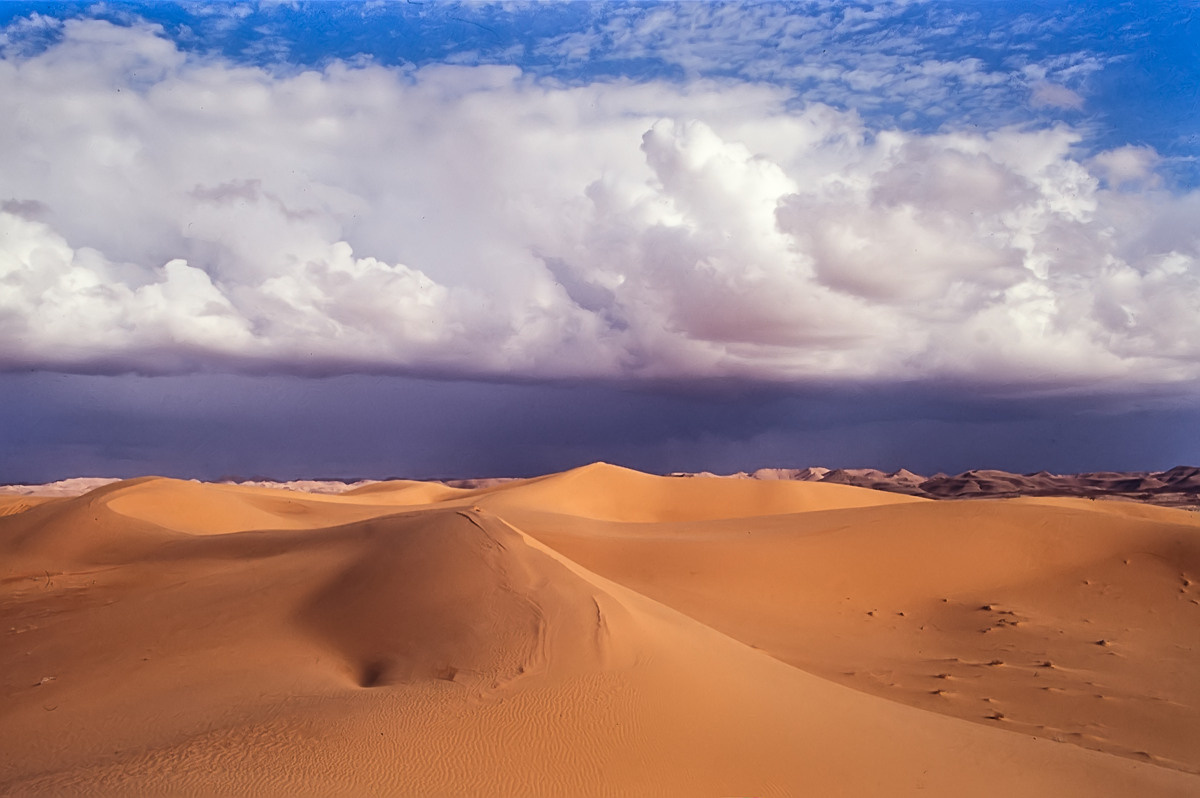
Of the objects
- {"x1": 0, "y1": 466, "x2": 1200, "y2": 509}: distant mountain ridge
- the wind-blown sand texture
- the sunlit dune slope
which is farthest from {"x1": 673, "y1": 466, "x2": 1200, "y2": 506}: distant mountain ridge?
the wind-blown sand texture

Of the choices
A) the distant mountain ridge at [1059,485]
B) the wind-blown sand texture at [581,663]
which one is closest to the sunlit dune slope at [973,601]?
the wind-blown sand texture at [581,663]

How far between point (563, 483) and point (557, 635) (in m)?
26.3

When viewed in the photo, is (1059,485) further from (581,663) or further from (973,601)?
(581,663)

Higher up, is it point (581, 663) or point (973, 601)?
point (581, 663)

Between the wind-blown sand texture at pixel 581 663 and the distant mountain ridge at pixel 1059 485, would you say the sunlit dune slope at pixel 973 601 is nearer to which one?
the wind-blown sand texture at pixel 581 663

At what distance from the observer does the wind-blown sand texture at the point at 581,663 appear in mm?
5406

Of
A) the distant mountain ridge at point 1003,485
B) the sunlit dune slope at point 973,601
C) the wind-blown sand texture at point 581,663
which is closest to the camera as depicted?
the wind-blown sand texture at point 581,663

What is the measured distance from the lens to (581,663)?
271 inches

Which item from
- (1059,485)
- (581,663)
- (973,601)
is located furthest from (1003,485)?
(581,663)

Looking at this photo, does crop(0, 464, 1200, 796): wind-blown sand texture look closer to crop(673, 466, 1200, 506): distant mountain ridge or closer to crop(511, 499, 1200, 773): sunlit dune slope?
crop(511, 499, 1200, 773): sunlit dune slope

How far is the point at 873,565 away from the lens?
1538 cm

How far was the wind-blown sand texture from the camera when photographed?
Answer: 541cm

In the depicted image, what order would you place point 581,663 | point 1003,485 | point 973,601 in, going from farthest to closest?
point 1003,485, point 973,601, point 581,663

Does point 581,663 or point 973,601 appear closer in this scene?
point 581,663
